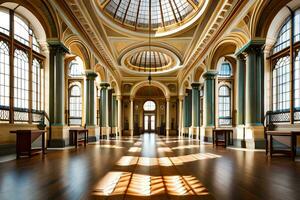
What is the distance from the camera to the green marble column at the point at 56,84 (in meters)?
10.8

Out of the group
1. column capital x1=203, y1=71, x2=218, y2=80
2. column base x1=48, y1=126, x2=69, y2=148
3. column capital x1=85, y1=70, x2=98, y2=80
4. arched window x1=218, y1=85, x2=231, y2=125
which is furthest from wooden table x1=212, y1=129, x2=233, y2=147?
arched window x1=218, y1=85, x2=231, y2=125

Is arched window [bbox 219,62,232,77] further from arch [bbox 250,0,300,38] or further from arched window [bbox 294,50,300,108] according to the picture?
arch [bbox 250,0,300,38]

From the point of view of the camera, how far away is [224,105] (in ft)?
75.3

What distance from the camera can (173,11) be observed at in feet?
63.3

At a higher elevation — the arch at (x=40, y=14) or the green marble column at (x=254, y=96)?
the arch at (x=40, y=14)

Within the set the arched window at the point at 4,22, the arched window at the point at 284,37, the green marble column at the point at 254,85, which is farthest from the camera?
the arched window at the point at 284,37

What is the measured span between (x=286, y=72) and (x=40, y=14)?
12.3 meters

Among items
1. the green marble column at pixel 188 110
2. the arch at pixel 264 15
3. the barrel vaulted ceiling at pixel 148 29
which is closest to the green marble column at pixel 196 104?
the barrel vaulted ceiling at pixel 148 29

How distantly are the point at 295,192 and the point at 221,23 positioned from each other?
9.86m

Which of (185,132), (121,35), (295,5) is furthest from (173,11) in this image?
(185,132)

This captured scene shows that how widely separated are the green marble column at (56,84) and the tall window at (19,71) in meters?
1.11

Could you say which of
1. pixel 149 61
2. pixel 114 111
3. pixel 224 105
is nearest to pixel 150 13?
pixel 149 61

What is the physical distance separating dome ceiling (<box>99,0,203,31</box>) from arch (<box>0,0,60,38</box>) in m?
7.63

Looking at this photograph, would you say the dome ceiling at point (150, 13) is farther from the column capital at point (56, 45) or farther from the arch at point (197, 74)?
the column capital at point (56, 45)
